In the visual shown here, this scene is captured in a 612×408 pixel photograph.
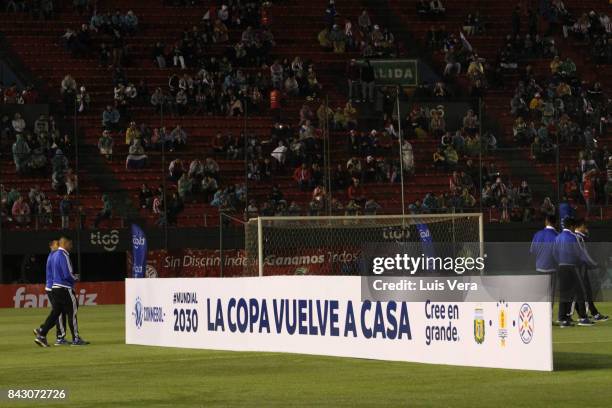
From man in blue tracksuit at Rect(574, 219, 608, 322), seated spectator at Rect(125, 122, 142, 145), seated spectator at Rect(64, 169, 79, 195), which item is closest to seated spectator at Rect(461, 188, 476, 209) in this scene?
seated spectator at Rect(125, 122, 142, 145)

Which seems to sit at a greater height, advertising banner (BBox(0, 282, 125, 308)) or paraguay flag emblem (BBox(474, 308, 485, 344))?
paraguay flag emblem (BBox(474, 308, 485, 344))

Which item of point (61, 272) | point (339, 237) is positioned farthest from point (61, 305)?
point (339, 237)

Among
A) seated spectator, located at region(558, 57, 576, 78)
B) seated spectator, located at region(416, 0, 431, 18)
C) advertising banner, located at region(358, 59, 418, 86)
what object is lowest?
advertising banner, located at region(358, 59, 418, 86)

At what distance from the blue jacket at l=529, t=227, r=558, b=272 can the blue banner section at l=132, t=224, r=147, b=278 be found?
14101 millimetres

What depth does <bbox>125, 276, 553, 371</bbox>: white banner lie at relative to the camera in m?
17.2

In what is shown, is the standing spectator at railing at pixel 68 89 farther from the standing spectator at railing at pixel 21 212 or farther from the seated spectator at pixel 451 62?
the seated spectator at pixel 451 62

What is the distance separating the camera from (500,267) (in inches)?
1802

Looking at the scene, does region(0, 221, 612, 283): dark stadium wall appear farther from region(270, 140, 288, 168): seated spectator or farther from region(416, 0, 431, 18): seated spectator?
region(416, 0, 431, 18): seated spectator

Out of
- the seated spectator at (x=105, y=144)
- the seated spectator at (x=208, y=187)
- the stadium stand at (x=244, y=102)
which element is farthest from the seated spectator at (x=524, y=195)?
the seated spectator at (x=105, y=144)

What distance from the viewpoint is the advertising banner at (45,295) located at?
41.2 metres

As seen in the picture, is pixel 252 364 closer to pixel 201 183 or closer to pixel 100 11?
pixel 201 183

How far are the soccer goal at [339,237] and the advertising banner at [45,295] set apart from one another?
7.07 meters

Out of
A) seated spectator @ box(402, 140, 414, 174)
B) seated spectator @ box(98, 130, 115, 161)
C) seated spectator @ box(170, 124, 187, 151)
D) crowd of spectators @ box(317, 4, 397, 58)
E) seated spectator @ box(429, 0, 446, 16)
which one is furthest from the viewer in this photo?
seated spectator @ box(429, 0, 446, 16)

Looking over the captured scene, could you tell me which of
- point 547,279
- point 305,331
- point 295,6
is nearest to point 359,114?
point 295,6
